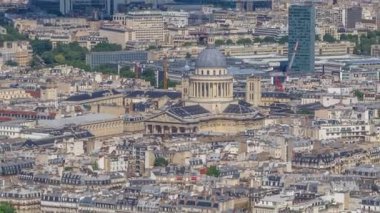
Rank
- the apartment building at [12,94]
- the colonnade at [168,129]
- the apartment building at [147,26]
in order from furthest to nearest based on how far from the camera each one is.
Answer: the apartment building at [147,26]
the apartment building at [12,94]
the colonnade at [168,129]

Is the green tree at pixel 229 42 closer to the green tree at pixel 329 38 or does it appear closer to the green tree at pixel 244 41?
the green tree at pixel 244 41

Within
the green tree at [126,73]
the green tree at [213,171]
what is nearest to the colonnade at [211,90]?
the green tree at [213,171]

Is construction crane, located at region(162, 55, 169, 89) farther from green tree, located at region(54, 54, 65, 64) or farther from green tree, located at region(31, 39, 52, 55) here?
green tree, located at region(31, 39, 52, 55)

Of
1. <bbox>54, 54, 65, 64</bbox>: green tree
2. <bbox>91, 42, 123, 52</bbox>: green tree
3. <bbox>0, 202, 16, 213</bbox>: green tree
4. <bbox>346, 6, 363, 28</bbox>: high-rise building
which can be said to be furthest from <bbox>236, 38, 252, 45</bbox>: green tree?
<bbox>0, 202, 16, 213</bbox>: green tree

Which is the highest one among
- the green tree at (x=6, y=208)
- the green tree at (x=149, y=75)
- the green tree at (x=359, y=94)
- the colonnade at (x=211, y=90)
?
the colonnade at (x=211, y=90)

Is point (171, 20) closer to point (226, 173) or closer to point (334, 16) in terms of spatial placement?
point (334, 16)

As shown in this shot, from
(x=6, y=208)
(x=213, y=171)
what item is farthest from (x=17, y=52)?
(x=6, y=208)
